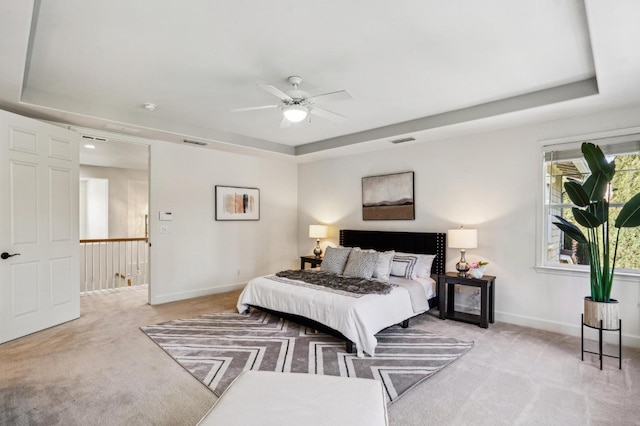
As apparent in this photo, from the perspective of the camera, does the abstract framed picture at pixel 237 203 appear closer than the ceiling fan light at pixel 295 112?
No

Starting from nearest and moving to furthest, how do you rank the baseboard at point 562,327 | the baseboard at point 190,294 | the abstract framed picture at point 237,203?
the baseboard at point 562,327 → the baseboard at point 190,294 → the abstract framed picture at point 237,203

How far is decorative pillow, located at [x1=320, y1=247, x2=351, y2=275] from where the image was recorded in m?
4.84

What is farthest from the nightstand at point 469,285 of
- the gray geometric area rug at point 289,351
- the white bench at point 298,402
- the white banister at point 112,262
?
the white banister at point 112,262

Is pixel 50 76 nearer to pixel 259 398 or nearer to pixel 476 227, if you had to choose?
→ pixel 259 398

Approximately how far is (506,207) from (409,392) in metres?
2.85

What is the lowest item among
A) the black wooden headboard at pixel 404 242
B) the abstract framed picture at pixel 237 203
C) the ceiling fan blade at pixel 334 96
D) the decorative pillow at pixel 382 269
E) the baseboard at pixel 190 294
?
the baseboard at pixel 190 294

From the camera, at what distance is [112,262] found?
673 cm

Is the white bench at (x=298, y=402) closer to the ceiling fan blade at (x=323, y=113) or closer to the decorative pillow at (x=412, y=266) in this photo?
the ceiling fan blade at (x=323, y=113)

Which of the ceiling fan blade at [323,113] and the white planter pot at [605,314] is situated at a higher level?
the ceiling fan blade at [323,113]

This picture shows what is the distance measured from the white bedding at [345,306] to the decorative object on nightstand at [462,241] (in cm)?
47

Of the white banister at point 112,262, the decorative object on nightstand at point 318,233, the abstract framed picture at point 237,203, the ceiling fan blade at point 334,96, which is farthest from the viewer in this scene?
the white banister at point 112,262

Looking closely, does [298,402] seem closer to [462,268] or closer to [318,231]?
[462,268]

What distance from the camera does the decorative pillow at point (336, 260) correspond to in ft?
15.9

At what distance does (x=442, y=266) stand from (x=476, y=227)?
71cm
